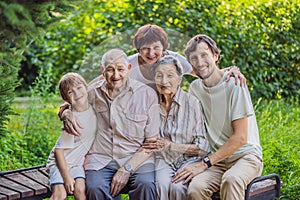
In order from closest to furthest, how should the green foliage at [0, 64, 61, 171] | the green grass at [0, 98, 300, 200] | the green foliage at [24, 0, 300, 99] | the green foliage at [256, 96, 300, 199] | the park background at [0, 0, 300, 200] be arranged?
the green foliage at [256, 96, 300, 199]
the green grass at [0, 98, 300, 200]
the green foliage at [0, 64, 61, 171]
the park background at [0, 0, 300, 200]
the green foliage at [24, 0, 300, 99]

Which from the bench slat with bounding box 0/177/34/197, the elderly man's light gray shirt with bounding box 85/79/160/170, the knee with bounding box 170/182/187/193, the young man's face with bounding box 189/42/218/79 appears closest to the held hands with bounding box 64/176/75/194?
the elderly man's light gray shirt with bounding box 85/79/160/170

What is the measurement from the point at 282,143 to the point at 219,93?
6.87ft

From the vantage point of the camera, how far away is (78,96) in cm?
376

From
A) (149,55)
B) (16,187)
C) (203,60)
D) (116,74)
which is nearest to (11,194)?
(16,187)

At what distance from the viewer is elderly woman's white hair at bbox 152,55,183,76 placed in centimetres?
372

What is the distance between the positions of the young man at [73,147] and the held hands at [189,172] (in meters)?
0.56

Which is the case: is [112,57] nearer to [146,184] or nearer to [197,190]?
[146,184]

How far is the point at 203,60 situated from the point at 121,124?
633mm

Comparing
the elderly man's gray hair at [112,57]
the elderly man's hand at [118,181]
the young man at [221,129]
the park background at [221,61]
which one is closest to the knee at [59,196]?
the elderly man's hand at [118,181]

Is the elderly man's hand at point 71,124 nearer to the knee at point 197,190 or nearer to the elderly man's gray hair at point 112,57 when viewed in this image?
the elderly man's gray hair at point 112,57

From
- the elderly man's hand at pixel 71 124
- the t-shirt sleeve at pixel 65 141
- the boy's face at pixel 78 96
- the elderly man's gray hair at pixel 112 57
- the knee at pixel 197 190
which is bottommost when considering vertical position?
the knee at pixel 197 190

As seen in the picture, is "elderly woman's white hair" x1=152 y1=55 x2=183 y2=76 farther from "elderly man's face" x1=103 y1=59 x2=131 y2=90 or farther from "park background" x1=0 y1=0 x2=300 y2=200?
"park background" x1=0 y1=0 x2=300 y2=200

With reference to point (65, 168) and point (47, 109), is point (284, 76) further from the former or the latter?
point (65, 168)

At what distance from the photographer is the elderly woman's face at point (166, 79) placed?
3713 mm
